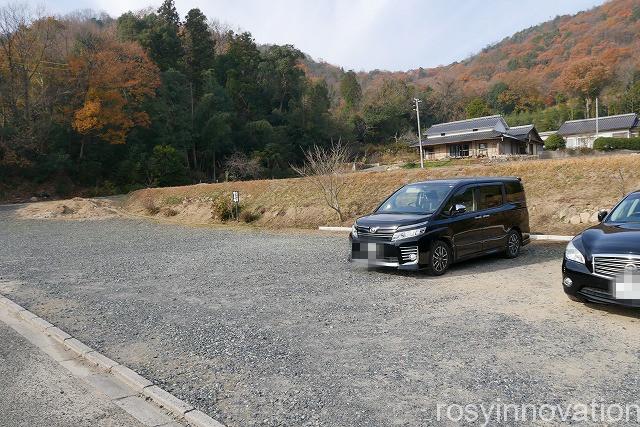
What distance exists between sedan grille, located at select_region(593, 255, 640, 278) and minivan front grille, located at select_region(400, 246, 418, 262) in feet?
Result: 8.08

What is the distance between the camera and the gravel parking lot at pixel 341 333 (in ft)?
10.6

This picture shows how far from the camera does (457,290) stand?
610cm

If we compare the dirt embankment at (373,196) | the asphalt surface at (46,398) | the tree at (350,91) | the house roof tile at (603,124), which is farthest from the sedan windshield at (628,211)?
the tree at (350,91)

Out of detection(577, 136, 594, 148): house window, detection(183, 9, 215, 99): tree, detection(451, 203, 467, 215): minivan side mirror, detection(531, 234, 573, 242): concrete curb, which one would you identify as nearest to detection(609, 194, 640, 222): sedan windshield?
detection(451, 203, 467, 215): minivan side mirror

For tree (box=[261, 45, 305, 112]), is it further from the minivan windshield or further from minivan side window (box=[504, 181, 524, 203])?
the minivan windshield

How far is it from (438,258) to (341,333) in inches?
115

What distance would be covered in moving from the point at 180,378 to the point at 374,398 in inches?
62.0

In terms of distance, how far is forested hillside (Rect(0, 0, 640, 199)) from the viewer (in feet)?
113

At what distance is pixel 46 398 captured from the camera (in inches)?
135

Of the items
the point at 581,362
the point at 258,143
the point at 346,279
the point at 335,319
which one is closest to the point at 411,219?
the point at 346,279

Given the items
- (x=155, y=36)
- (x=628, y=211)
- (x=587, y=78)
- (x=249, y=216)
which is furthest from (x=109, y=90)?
(x=587, y=78)

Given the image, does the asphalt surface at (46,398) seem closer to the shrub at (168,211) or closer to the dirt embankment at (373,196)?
the dirt embankment at (373,196)

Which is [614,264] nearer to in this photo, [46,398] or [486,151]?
[46,398]

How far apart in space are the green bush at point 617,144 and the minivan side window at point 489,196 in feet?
119
